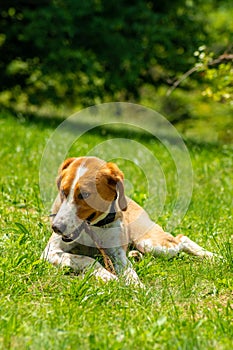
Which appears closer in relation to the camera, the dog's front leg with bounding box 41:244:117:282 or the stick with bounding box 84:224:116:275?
the dog's front leg with bounding box 41:244:117:282

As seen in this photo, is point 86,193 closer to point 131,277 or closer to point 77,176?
point 77,176

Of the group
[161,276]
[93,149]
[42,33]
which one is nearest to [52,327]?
[161,276]

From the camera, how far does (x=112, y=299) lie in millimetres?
4246

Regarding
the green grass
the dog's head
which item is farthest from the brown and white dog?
the green grass

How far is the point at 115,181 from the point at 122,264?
64cm

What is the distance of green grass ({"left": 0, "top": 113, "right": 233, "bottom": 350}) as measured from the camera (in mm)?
3549

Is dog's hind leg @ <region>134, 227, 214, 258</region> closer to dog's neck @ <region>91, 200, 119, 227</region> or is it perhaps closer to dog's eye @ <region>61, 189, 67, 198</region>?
dog's neck @ <region>91, 200, 119, 227</region>

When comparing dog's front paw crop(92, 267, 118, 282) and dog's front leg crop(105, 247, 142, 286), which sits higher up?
dog's front paw crop(92, 267, 118, 282)

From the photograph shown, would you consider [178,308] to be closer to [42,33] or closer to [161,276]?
[161,276]

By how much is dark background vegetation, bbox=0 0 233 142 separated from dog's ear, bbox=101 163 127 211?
901 cm

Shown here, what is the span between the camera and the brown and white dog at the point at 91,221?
15.5ft

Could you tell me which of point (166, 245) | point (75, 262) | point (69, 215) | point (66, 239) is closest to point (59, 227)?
point (69, 215)

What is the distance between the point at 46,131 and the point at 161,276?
712 centimetres

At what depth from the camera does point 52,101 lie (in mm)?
15602
